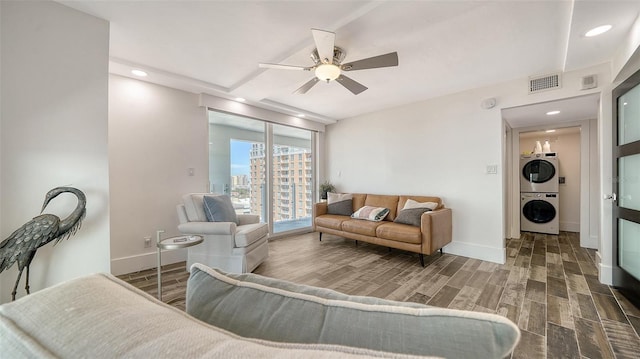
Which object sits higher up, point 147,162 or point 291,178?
point 147,162

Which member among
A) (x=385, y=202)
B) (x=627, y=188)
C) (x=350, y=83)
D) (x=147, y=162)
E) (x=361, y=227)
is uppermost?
(x=350, y=83)

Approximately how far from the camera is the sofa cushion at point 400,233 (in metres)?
3.12

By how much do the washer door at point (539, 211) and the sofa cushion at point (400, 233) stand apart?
3.54 metres

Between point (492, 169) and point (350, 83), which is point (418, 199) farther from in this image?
point (350, 83)

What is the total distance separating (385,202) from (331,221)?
98cm

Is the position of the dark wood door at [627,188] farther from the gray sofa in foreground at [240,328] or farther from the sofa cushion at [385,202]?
the gray sofa in foreground at [240,328]

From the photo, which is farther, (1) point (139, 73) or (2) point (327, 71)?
(1) point (139, 73)

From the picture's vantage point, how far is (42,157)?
69.4 inches

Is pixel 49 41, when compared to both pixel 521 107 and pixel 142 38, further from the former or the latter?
pixel 521 107

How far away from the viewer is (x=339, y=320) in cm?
50

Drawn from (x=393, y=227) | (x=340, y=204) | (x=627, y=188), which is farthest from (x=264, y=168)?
(x=627, y=188)

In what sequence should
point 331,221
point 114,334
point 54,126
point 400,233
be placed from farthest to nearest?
point 331,221
point 400,233
point 54,126
point 114,334

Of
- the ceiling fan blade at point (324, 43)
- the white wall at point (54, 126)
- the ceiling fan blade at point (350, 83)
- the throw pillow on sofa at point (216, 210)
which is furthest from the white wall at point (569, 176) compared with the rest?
the white wall at point (54, 126)

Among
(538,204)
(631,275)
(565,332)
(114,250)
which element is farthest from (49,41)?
(538,204)
